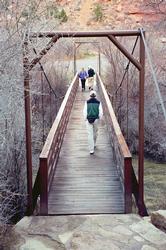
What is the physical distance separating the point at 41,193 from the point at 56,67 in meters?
19.8

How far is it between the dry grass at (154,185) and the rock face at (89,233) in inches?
256

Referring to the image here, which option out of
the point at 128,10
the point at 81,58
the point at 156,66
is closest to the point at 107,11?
the point at 128,10

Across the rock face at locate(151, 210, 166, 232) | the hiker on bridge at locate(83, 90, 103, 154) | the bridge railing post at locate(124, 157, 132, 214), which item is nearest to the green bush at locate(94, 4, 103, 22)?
the hiker on bridge at locate(83, 90, 103, 154)

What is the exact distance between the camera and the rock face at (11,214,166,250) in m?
6.22

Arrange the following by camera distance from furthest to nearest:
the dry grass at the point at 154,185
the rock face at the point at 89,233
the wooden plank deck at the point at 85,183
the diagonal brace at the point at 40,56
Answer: the dry grass at the point at 154,185 < the wooden plank deck at the point at 85,183 < the diagonal brace at the point at 40,56 < the rock face at the point at 89,233

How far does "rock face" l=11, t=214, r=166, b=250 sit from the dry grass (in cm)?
649

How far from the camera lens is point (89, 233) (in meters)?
6.62

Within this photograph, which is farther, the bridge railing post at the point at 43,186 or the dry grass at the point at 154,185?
the dry grass at the point at 154,185

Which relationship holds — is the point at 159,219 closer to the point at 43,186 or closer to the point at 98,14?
the point at 43,186

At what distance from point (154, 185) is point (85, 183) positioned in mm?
8053

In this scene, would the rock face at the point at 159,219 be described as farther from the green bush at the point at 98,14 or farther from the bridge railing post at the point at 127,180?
the green bush at the point at 98,14

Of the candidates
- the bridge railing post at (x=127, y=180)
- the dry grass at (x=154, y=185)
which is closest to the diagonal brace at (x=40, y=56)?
the bridge railing post at (x=127, y=180)

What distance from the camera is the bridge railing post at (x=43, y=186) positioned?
24.9 ft

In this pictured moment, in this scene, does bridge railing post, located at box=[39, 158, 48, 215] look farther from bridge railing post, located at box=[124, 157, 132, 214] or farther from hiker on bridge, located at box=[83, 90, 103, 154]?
hiker on bridge, located at box=[83, 90, 103, 154]
